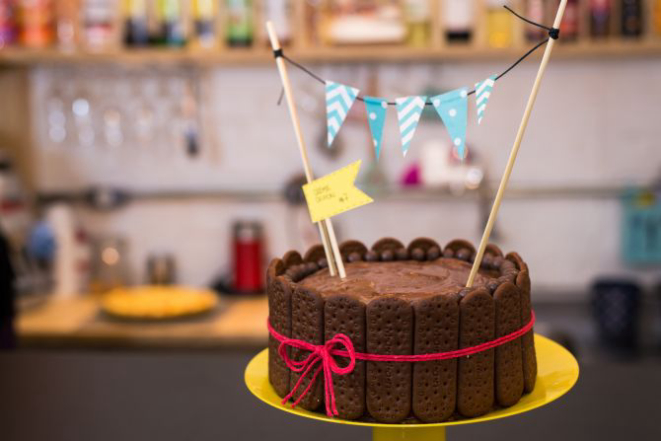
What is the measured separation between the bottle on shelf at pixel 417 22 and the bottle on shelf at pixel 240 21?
51 centimetres

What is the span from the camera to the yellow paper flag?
88 centimetres

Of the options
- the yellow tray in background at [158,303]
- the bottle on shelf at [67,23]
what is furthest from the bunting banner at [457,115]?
the bottle on shelf at [67,23]

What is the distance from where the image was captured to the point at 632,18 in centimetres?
251

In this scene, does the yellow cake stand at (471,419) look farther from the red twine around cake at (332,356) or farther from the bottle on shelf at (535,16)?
the bottle on shelf at (535,16)

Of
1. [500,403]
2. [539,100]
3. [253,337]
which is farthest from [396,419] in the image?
Answer: [539,100]

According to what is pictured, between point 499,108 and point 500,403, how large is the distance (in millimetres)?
2016

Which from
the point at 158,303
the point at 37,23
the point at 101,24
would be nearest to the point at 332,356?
the point at 158,303

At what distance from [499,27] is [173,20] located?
1.06 metres

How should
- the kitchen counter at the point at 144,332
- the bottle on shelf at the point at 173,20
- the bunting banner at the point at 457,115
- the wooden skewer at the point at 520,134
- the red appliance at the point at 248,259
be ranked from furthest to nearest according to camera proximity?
the red appliance at the point at 248,259 < the bottle on shelf at the point at 173,20 < the kitchen counter at the point at 144,332 < the bunting banner at the point at 457,115 < the wooden skewer at the point at 520,134

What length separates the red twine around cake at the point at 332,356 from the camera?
809 millimetres

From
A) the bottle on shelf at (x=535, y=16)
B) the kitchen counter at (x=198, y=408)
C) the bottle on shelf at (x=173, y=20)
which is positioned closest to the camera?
the kitchen counter at (x=198, y=408)

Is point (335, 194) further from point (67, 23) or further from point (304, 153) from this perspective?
point (67, 23)

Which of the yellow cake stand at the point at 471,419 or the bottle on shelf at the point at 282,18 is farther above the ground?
the bottle on shelf at the point at 282,18

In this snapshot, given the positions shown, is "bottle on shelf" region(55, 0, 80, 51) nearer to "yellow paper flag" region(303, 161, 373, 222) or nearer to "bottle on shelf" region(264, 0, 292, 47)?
"bottle on shelf" region(264, 0, 292, 47)
